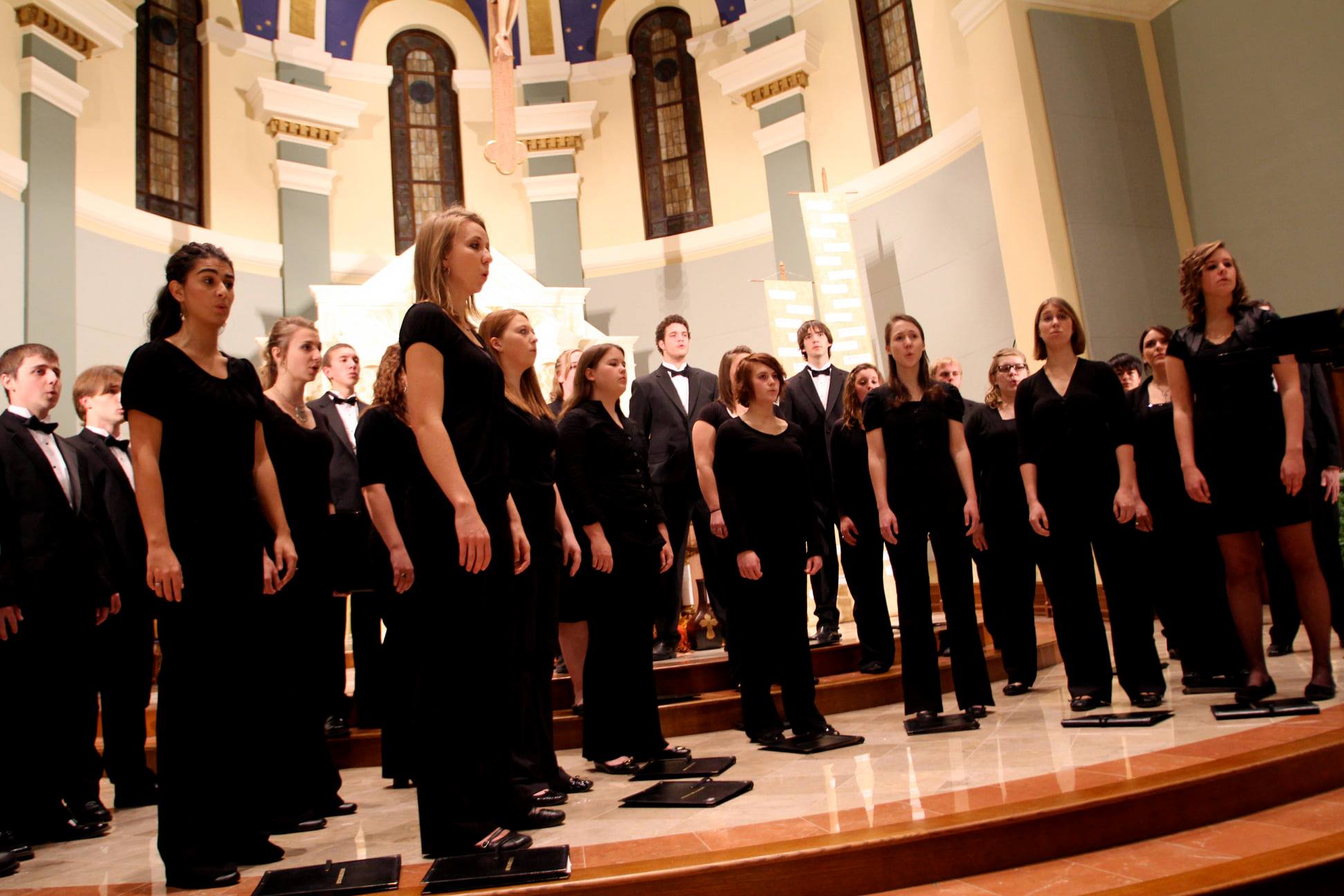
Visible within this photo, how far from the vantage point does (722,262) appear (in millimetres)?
10758

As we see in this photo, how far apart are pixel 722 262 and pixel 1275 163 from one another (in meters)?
5.43

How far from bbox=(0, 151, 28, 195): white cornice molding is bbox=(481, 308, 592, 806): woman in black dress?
684 cm

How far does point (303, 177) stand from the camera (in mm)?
10352

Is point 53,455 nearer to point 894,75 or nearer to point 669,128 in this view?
point 894,75

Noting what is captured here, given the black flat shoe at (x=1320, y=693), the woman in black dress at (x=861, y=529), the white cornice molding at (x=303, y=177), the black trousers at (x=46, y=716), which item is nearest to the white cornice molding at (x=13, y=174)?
the white cornice molding at (x=303, y=177)

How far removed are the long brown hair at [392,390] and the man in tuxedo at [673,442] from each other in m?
1.66

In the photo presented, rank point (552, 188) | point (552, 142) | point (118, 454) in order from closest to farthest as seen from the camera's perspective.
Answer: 1. point (118, 454)
2. point (552, 188)
3. point (552, 142)

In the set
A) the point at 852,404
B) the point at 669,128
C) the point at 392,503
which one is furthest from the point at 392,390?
the point at 669,128

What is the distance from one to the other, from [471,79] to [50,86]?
4.67m

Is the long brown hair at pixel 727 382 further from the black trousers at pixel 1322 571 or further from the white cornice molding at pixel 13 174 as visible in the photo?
the white cornice molding at pixel 13 174

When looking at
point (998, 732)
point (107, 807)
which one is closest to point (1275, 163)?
point (998, 732)

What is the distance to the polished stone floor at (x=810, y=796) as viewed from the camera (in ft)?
7.30

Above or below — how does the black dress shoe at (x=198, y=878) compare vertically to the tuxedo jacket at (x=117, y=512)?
below

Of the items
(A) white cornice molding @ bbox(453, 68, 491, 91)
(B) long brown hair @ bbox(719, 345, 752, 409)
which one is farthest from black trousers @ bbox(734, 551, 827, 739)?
(A) white cornice molding @ bbox(453, 68, 491, 91)
